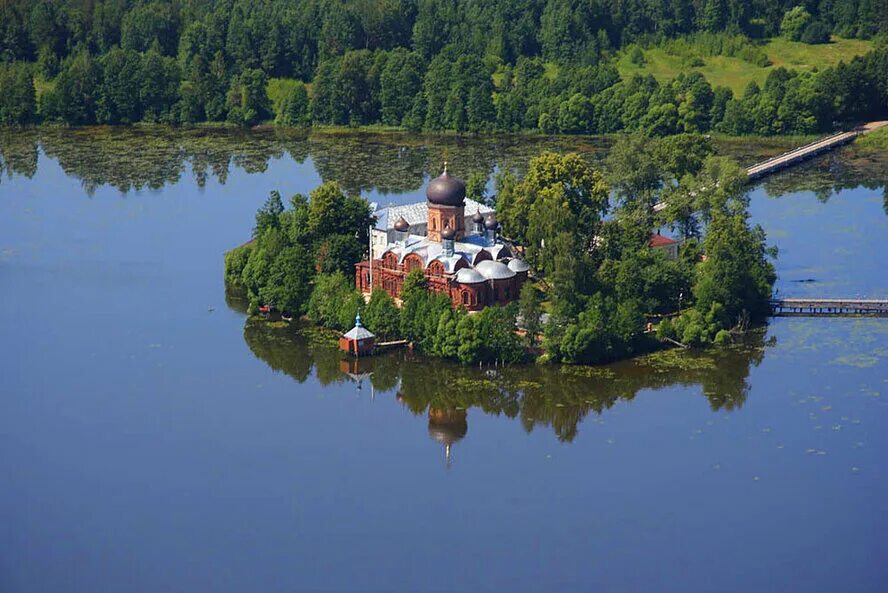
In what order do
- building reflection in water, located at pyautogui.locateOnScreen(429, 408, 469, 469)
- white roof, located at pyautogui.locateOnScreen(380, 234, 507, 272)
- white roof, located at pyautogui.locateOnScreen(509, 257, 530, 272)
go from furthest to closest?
1. white roof, located at pyautogui.locateOnScreen(509, 257, 530, 272)
2. white roof, located at pyautogui.locateOnScreen(380, 234, 507, 272)
3. building reflection in water, located at pyautogui.locateOnScreen(429, 408, 469, 469)

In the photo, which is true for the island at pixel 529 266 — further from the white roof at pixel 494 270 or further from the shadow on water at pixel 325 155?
the shadow on water at pixel 325 155

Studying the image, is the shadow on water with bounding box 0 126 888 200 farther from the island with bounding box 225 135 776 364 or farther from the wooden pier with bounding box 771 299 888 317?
the wooden pier with bounding box 771 299 888 317

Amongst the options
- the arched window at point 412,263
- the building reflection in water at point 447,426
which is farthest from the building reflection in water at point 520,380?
the arched window at point 412,263

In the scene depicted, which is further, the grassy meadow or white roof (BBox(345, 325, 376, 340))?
the grassy meadow

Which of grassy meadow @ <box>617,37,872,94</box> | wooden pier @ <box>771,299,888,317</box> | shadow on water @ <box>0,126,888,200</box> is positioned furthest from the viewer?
grassy meadow @ <box>617,37,872,94</box>

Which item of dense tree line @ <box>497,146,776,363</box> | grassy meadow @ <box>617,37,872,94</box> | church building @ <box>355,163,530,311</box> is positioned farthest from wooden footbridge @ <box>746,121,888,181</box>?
church building @ <box>355,163,530,311</box>


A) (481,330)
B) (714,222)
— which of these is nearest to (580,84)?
(714,222)

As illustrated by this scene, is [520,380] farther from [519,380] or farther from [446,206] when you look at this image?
[446,206]
